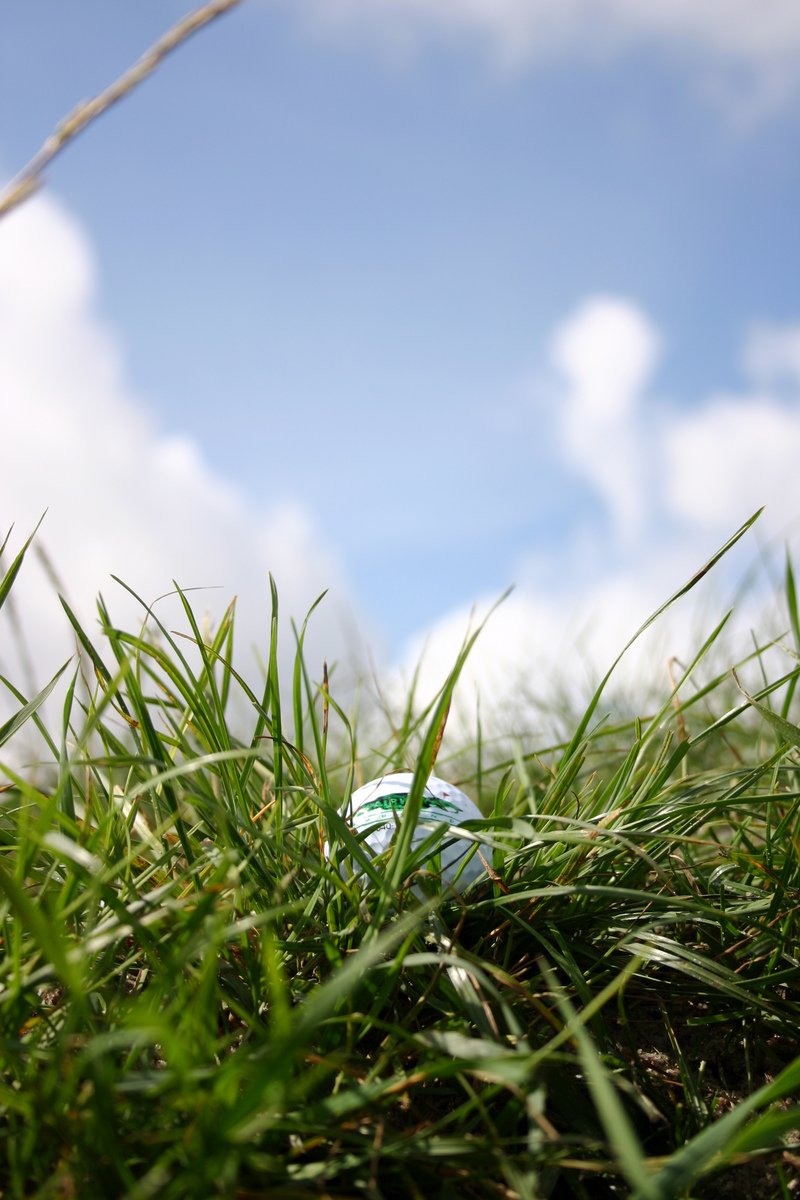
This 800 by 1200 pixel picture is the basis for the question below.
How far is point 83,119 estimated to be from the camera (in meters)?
0.85

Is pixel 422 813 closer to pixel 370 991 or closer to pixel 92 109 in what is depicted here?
pixel 370 991

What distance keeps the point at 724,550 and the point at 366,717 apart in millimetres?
2659

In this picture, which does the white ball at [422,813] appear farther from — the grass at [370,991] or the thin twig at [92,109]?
the thin twig at [92,109]

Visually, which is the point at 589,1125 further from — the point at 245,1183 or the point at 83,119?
the point at 83,119

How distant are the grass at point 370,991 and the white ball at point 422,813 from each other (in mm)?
53

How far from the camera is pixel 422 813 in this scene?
1478 millimetres

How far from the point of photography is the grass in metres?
0.79

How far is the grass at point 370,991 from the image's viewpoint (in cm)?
79

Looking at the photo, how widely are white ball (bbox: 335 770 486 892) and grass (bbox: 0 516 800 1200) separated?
0.17 feet

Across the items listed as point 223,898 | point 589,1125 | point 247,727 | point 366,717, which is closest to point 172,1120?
point 223,898

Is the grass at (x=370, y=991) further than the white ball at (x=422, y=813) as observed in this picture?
No

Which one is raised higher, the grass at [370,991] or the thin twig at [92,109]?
the thin twig at [92,109]

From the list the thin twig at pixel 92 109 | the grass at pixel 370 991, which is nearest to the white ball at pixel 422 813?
the grass at pixel 370 991

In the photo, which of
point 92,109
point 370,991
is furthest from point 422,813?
point 92,109
